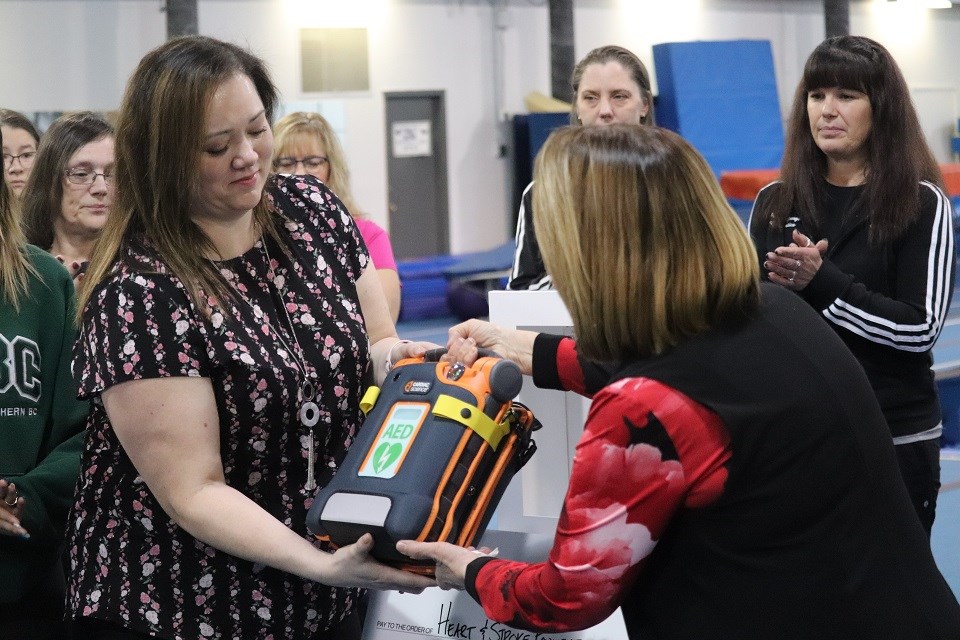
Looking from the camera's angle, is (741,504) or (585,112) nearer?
(741,504)

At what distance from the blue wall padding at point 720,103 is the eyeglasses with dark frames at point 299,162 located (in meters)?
7.97

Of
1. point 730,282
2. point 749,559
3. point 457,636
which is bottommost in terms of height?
point 457,636

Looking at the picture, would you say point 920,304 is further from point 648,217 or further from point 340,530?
point 340,530

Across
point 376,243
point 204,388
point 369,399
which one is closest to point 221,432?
point 204,388

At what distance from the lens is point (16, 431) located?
6.10 ft

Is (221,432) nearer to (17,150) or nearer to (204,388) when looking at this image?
(204,388)

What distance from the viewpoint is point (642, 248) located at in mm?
1272

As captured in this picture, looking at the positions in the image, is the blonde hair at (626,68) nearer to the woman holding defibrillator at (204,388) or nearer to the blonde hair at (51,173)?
the blonde hair at (51,173)

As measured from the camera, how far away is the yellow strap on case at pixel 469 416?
4.97 feet

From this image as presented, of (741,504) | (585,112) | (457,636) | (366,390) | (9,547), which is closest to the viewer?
(741,504)

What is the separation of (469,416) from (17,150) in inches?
98.9

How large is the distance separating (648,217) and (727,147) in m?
10.7

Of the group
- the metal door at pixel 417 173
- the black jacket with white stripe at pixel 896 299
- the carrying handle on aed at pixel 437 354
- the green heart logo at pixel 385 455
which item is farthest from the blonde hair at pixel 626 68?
the metal door at pixel 417 173

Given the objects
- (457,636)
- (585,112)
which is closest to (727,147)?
(585,112)
